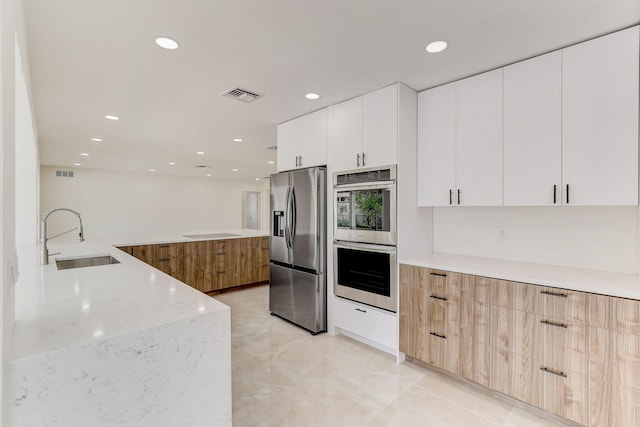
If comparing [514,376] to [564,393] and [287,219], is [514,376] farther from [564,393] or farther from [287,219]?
[287,219]

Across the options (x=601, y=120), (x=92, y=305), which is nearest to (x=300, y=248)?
(x=92, y=305)

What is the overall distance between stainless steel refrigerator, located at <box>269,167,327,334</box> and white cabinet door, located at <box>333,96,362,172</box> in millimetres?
262

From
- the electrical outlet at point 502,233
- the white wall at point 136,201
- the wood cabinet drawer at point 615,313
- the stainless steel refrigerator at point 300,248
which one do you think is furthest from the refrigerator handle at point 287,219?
the white wall at point 136,201

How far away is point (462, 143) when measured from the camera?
2.55 meters

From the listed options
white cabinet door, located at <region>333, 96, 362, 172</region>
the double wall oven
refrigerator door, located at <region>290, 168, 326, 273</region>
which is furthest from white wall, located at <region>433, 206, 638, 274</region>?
refrigerator door, located at <region>290, 168, 326, 273</region>

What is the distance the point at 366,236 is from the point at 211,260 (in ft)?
9.72

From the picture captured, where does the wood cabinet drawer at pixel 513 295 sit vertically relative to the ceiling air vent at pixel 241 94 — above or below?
below

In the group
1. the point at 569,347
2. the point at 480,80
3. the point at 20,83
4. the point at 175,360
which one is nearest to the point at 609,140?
the point at 480,80

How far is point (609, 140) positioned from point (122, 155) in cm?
691

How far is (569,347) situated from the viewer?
1831 mm

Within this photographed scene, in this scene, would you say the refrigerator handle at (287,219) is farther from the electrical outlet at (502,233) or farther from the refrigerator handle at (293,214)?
the electrical outlet at (502,233)

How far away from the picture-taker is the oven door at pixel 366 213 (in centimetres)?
265

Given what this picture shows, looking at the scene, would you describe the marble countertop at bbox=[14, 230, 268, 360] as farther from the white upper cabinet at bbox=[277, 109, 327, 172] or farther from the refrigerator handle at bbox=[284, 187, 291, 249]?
the white upper cabinet at bbox=[277, 109, 327, 172]

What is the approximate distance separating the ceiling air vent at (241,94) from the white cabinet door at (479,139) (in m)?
1.84
